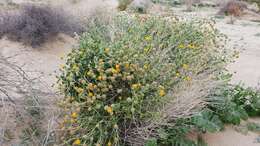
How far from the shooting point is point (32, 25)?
21.9 feet

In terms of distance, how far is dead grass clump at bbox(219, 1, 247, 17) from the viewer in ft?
45.4

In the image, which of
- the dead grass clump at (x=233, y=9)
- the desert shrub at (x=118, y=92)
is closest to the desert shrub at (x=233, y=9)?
the dead grass clump at (x=233, y=9)

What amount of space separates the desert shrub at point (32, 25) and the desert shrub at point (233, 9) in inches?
336

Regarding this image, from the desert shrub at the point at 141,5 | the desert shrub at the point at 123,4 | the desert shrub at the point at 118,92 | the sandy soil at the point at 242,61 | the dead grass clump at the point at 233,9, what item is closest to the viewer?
the desert shrub at the point at 118,92

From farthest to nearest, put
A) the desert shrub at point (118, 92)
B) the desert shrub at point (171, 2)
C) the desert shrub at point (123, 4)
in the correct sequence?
1. the desert shrub at point (171, 2)
2. the desert shrub at point (123, 4)
3. the desert shrub at point (118, 92)

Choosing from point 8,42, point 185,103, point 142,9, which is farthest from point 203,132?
point 142,9

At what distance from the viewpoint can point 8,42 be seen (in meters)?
6.52

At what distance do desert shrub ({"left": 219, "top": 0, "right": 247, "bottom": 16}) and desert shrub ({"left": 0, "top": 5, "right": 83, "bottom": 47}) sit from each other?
853cm

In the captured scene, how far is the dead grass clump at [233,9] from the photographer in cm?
1383

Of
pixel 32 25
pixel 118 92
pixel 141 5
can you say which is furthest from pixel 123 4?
pixel 118 92

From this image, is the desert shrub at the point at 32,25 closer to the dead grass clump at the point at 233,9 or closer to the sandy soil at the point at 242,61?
the sandy soil at the point at 242,61

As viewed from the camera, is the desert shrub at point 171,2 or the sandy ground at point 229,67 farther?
the desert shrub at point 171,2

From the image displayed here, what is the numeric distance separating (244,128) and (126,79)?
1759 millimetres

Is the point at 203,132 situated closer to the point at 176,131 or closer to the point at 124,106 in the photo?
the point at 176,131
